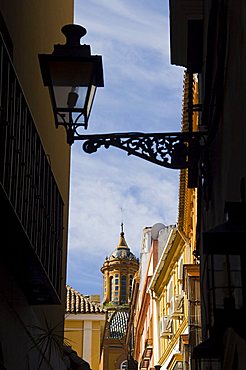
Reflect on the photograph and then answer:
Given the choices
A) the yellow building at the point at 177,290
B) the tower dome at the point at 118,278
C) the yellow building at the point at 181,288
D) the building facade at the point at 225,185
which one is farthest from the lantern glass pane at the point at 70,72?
the tower dome at the point at 118,278

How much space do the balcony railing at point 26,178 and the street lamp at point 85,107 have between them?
33cm

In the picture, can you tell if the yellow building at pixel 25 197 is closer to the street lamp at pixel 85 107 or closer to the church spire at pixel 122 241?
the street lamp at pixel 85 107

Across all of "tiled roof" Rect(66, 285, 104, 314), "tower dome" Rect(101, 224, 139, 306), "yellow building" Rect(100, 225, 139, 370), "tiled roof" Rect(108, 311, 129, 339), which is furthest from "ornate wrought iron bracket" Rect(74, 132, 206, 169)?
"tower dome" Rect(101, 224, 139, 306)

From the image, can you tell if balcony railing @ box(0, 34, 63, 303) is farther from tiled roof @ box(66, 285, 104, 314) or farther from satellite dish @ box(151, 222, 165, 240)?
satellite dish @ box(151, 222, 165, 240)

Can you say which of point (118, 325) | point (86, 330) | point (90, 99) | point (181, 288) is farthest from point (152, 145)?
point (118, 325)

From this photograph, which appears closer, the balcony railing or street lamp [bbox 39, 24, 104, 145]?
the balcony railing

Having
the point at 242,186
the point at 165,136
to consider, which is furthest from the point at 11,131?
the point at 242,186

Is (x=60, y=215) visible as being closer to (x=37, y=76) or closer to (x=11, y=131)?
(x=37, y=76)

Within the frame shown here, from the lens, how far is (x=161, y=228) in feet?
127

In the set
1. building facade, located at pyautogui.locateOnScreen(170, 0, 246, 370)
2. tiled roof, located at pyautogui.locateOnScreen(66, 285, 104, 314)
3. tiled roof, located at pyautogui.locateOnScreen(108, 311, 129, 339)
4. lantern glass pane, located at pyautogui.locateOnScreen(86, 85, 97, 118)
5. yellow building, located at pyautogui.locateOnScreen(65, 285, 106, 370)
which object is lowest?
building facade, located at pyautogui.locateOnScreen(170, 0, 246, 370)

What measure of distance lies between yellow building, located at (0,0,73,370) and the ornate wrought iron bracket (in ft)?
2.03

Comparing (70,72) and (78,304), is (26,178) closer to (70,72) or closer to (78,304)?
(70,72)

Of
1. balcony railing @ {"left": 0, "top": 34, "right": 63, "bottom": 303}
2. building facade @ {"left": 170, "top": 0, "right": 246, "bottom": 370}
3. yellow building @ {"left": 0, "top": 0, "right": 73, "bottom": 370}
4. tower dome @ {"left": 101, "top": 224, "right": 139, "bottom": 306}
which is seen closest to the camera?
building facade @ {"left": 170, "top": 0, "right": 246, "bottom": 370}

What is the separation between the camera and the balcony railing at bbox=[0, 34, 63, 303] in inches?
239
